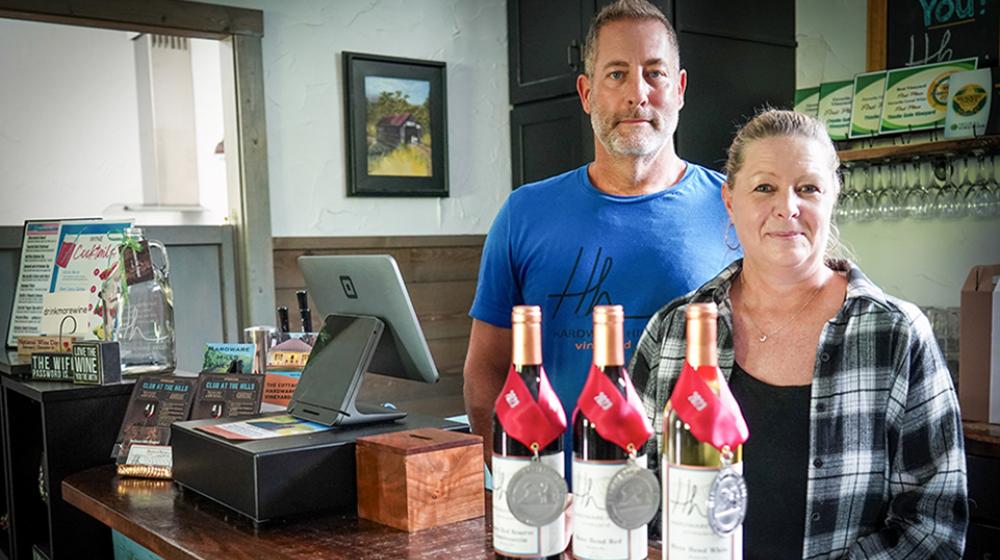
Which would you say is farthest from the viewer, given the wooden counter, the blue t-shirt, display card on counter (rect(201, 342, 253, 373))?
display card on counter (rect(201, 342, 253, 373))

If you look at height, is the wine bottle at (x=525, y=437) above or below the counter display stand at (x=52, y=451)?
above

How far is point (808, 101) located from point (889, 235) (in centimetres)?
61

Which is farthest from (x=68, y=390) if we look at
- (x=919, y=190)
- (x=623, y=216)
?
(x=919, y=190)

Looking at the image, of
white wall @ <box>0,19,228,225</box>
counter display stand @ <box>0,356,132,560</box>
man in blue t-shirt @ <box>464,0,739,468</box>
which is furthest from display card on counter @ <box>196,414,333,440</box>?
white wall @ <box>0,19,228,225</box>

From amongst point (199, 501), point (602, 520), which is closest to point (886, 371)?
point (602, 520)

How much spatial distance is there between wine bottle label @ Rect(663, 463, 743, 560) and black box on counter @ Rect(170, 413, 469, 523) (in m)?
0.76

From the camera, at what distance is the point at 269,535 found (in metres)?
1.48

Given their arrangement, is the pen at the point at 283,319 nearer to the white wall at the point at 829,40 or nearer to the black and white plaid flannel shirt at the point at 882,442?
the black and white plaid flannel shirt at the point at 882,442

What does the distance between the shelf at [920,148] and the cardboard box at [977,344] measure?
0.49 m

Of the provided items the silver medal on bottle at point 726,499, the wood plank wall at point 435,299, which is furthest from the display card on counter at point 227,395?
the wood plank wall at point 435,299

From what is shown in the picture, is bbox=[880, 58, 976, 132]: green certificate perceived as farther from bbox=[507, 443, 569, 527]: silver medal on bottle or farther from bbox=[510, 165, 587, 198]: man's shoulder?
bbox=[507, 443, 569, 527]: silver medal on bottle

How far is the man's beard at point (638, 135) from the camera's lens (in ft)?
6.33

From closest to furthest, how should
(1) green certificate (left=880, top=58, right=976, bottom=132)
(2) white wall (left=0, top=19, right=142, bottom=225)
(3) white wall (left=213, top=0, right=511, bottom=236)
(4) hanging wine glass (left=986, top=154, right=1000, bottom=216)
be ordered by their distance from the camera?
(4) hanging wine glass (left=986, top=154, right=1000, bottom=216) < (1) green certificate (left=880, top=58, right=976, bottom=132) < (3) white wall (left=213, top=0, right=511, bottom=236) < (2) white wall (left=0, top=19, right=142, bottom=225)

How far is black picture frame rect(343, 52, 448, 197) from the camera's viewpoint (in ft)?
13.2
